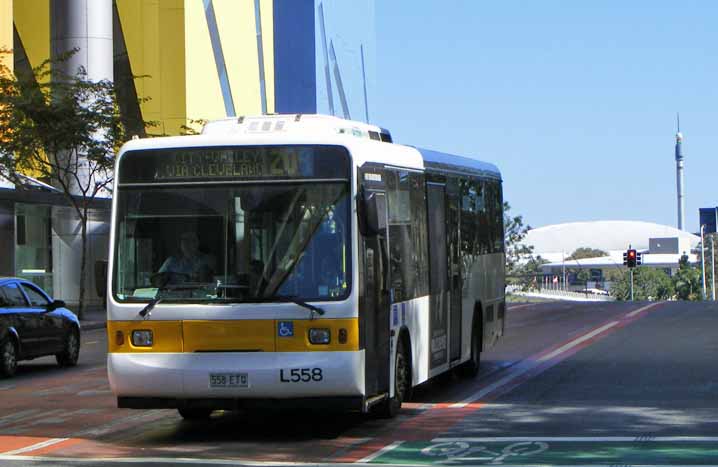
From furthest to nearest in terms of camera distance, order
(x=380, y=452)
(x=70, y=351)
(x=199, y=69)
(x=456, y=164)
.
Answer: (x=199, y=69), (x=70, y=351), (x=456, y=164), (x=380, y=452)

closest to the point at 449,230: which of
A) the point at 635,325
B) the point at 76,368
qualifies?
the point at 76,368

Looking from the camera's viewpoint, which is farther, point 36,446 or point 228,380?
point 36,446

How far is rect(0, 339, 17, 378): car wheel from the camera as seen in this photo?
20812mm

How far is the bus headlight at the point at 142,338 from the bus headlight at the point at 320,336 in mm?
1481

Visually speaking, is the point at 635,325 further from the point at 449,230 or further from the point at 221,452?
the point at 221,452

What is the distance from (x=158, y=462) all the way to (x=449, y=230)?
653 centimetres

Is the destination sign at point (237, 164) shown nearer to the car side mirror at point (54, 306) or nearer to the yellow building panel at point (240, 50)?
the car side mirror at point (54, 306)

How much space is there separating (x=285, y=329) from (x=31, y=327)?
10718mm

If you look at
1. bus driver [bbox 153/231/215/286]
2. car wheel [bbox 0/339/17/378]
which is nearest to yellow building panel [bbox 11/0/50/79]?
car wheel [bbox 0/339/17/378]

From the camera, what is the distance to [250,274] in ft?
39.9

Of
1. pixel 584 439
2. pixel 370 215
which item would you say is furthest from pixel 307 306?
pixel 584 439

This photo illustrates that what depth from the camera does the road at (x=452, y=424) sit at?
11.3 metres

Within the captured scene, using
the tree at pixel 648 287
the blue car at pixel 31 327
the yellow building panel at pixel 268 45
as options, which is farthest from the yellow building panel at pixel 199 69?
the tree at pixel 648 287

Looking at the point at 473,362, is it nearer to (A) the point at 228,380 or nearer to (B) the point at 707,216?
(A) the point at 228,380
